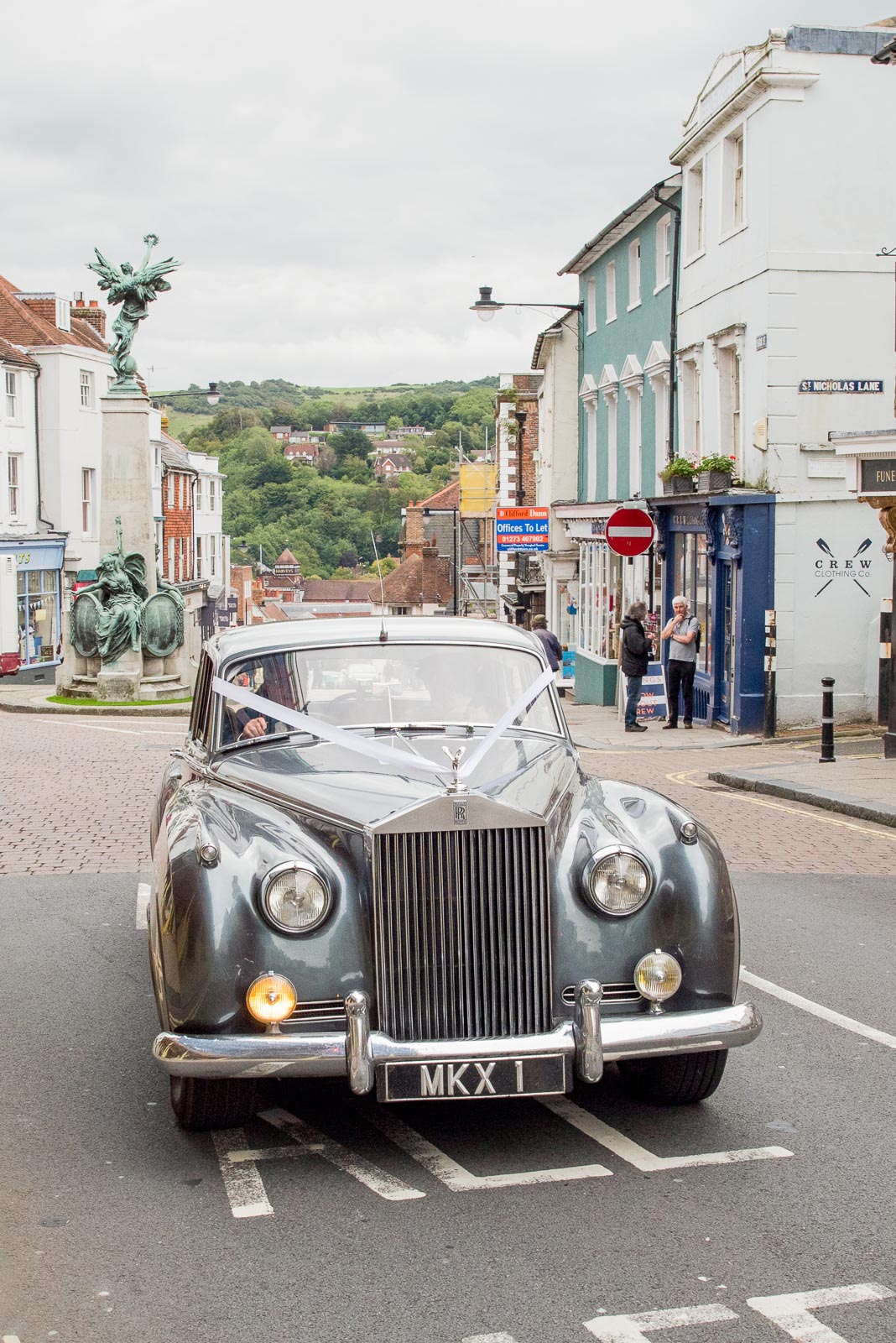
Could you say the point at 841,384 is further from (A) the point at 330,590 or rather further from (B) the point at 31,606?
(A) the point at 330,590

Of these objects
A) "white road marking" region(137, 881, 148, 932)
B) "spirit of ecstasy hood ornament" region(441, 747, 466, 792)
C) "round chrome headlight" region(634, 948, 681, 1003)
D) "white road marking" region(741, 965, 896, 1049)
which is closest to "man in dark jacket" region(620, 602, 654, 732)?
"white road marking" region(137, 881, 148, 932)

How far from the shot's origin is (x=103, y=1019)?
21.7 feet

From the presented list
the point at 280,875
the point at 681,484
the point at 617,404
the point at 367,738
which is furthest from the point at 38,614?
the point at 280,875

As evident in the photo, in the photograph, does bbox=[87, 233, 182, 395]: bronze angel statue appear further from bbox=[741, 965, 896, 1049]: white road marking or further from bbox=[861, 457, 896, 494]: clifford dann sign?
bbox=[741, 965, 896, 1049]: white road marking

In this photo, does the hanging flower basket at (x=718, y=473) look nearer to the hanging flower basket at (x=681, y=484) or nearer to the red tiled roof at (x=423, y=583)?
the hanging flower basket at (x=681, y=484)

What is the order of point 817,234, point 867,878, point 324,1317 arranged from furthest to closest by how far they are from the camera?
1. point 817,234
2. point 867,878
3. point 324,1317

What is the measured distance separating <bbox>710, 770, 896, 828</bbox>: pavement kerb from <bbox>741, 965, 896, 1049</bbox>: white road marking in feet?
18.1

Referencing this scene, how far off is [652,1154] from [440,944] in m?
1.03

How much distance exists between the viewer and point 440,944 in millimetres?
4730

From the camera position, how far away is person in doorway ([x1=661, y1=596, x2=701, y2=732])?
21031 millimetres

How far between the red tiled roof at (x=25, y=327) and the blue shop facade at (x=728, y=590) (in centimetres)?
3048

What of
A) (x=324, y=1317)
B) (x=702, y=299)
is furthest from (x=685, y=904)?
(x=702, y=299)

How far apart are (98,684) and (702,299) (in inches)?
573

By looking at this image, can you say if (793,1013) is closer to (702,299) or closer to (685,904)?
(685,904)
